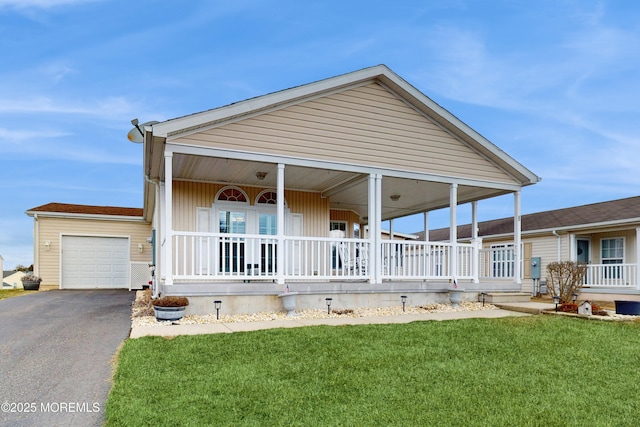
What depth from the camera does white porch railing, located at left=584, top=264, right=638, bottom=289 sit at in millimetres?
15555

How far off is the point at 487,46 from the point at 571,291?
6733 mm

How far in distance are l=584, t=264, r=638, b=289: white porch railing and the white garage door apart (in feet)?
57.7

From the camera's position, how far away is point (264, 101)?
934 centimetres

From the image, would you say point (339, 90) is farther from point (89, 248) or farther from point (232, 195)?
point (89, 248)

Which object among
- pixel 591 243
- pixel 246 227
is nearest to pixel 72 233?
pixel 246 227

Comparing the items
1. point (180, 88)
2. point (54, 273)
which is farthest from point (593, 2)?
point (54, 273)

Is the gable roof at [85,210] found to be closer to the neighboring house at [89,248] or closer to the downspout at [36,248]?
the neighboring house at [89,248]

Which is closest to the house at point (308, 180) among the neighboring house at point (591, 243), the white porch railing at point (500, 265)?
the white porch railing at point (500, 265)

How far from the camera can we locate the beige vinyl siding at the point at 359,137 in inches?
370

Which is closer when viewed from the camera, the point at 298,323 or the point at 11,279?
the point at 298,323

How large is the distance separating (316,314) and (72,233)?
1347 cm

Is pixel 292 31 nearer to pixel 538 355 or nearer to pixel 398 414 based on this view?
pixel 538 355

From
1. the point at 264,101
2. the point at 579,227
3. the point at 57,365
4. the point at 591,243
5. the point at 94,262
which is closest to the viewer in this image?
the point at 57,365

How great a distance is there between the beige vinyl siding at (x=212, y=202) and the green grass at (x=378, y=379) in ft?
17.3
